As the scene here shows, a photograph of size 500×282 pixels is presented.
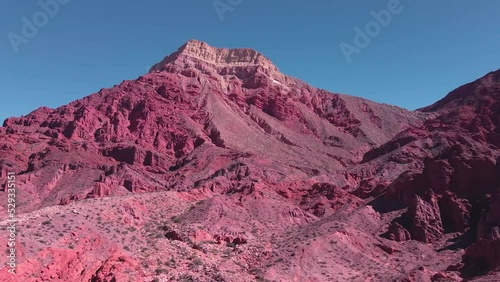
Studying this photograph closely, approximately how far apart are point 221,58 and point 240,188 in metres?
87.0

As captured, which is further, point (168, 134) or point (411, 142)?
point (168, 134)

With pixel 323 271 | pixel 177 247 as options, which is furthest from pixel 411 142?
pixel 177 247

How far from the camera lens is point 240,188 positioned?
183 feet

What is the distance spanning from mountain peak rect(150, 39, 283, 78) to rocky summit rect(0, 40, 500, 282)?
9.53 meters

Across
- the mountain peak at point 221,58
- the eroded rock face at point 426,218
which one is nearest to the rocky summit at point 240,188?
the eroded rock face at point 426,218

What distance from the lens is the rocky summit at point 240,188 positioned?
32.9 meters

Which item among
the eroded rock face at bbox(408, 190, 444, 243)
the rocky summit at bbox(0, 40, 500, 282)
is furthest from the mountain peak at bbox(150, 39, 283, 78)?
the eroded rock face at bbox(408, 190, 444, 243)

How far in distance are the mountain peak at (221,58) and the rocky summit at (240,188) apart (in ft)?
31.3

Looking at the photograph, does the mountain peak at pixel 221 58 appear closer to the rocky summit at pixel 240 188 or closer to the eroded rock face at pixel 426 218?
the rocky summit at pixel 240 188

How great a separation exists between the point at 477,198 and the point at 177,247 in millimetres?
25956

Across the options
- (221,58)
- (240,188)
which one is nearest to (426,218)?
(240,188)

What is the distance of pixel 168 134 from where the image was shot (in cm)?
8188

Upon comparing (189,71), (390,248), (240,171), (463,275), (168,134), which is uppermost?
(189,71)

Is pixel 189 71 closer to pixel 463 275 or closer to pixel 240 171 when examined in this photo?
pixel 240 171
